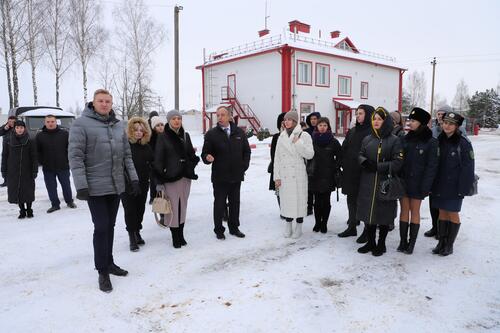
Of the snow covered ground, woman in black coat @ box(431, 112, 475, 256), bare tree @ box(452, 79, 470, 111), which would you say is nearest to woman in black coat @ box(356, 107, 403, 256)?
the snow covered ground

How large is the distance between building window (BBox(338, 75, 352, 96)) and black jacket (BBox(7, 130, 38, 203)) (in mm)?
24386

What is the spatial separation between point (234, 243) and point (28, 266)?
2506 millimetres

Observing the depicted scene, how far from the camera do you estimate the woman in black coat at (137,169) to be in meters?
4.66

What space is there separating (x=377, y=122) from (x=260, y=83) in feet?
71.7

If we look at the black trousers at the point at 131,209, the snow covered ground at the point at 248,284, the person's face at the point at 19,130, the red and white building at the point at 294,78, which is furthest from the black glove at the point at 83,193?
the red and white building at the point at 294,78

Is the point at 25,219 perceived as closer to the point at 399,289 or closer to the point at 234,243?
the point at 234,243

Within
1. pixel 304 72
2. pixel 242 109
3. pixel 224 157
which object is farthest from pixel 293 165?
pixel 242 109

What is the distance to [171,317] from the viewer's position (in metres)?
3.07

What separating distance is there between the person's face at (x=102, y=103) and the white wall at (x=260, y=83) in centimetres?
2115

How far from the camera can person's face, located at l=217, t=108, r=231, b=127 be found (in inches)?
194

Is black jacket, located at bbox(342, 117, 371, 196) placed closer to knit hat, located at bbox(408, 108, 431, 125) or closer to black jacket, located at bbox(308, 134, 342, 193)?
black jacket, located at bbox(308, 134, 342, 193)

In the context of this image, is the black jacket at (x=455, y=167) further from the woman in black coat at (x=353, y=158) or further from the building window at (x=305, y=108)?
the building window at (x=305, y=108)

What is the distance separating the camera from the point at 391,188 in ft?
13.6

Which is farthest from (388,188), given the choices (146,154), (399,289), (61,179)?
(61,179)
